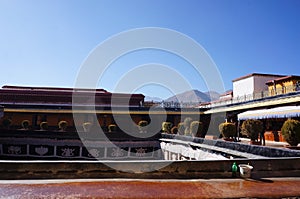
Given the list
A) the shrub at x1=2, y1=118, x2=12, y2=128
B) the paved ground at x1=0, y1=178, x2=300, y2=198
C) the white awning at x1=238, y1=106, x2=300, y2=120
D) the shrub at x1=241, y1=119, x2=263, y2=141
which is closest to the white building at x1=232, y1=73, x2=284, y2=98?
the white awning at x1=238, y1=106, x2=300, y2=120

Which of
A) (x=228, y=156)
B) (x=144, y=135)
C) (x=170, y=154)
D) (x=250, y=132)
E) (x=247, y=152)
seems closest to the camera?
(x=247, y=152)

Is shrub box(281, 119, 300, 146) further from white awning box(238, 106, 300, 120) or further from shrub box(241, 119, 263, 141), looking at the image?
white awning box(238, 106, 300, 120)

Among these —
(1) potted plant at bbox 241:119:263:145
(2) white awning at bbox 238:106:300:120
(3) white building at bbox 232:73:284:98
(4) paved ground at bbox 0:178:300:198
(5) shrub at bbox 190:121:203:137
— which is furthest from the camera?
(3) white building at bbox 232:73:284:98

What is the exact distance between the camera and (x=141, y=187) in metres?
7.27

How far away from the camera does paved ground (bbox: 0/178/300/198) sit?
648 cm

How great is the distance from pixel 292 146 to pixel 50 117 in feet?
106

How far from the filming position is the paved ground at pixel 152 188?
21.3 feet

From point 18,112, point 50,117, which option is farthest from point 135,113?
point 18,112

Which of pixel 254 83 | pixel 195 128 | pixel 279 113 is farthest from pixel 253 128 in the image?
pixel 254 83

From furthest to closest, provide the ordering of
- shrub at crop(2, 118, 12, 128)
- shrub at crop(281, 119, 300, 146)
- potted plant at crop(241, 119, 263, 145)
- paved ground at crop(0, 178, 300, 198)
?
shrub at crop(2, 118, 12, 128) → potted plant at crop(241, 119, 263, 145) → shrub at crop(281, 119, 300, 146) → paved ground at crop(0, 178, 300, 198)

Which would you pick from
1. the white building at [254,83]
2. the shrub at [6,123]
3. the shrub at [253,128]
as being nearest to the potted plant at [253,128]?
the shrub at [253,128]

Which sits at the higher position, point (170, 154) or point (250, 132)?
point (250, 132)

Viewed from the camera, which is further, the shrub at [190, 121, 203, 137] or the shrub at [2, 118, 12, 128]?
the shrub at [2, 118, 12, 128]

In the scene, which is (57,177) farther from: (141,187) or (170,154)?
(170,154)
